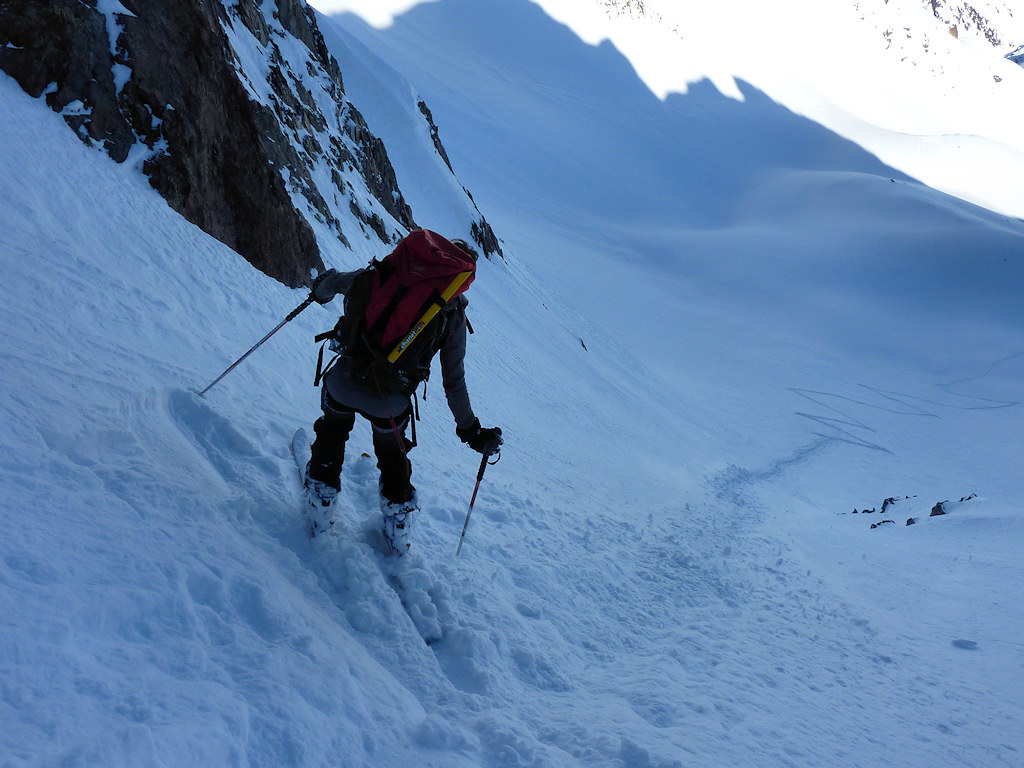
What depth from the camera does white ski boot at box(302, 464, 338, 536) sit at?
375cm

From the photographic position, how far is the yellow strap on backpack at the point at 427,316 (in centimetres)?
340

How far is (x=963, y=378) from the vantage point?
1096 inches

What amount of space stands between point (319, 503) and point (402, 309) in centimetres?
123

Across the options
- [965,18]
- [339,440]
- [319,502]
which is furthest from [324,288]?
Result: [965,18]

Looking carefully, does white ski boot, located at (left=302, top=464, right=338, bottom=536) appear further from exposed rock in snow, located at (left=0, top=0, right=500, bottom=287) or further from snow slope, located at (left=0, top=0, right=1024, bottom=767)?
exposed rock in snow, located at (left=0, top=0, right=500, bottom=287)

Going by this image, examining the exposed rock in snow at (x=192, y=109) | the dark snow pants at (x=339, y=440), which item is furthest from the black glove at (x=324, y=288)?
the exposed rock in snow at (x=192, y=109)

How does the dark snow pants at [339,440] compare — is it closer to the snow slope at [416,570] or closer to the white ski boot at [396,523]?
the white ski boot at [396,523]

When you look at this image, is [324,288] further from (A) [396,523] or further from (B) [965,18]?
(B) [965,18]

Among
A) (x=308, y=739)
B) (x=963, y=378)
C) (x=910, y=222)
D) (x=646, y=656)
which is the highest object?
(x=910, y=222)

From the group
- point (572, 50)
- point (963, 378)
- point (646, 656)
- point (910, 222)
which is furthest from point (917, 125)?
point (646, 656)

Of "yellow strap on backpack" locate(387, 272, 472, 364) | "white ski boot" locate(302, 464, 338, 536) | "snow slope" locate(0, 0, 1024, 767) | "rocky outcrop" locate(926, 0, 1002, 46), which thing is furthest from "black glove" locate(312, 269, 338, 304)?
"rocky outcrop" locate(926, 0, 1002, 46)

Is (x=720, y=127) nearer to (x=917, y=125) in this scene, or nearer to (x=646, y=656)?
(x=917, y=125)

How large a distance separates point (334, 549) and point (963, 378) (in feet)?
101

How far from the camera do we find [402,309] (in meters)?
3.39
